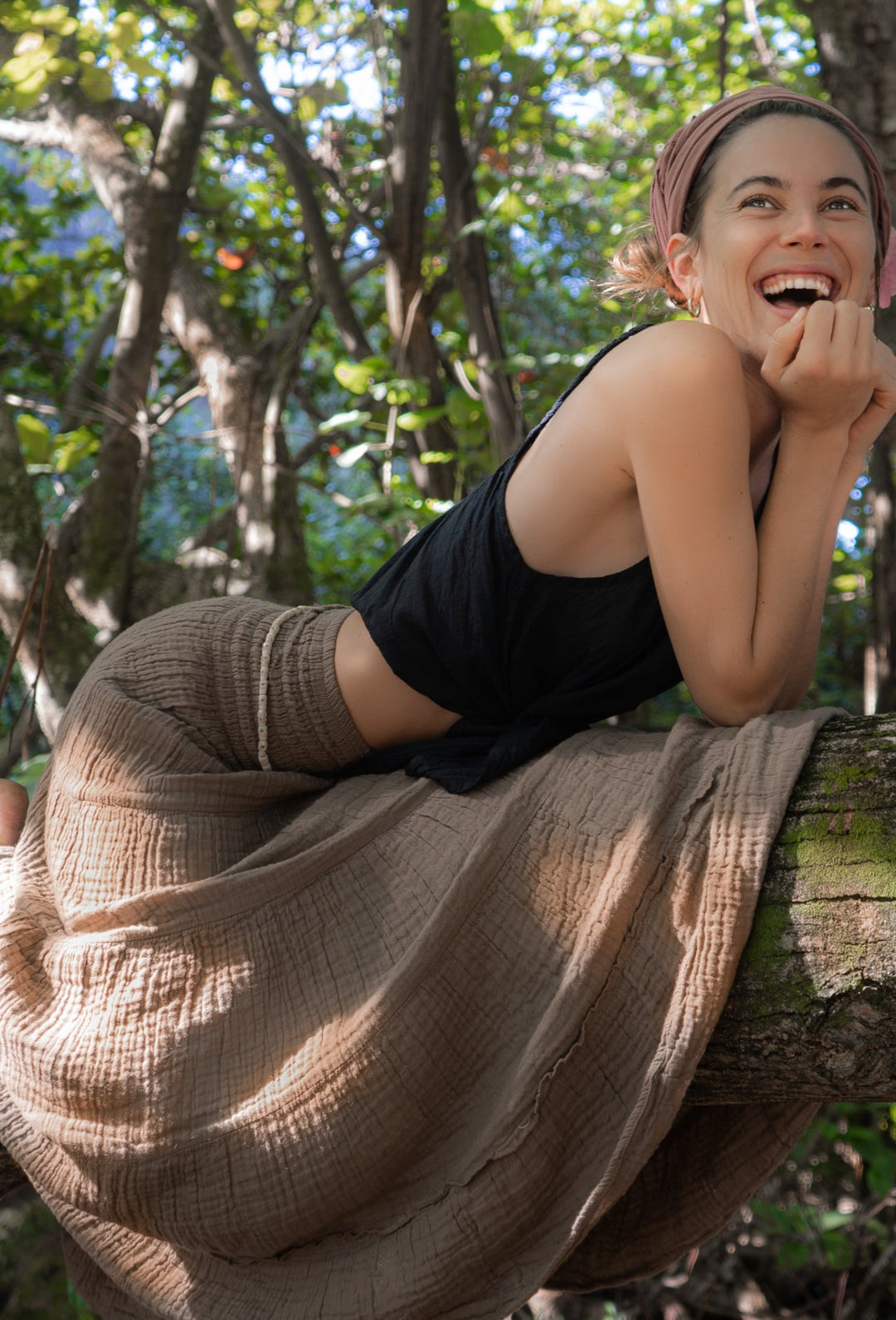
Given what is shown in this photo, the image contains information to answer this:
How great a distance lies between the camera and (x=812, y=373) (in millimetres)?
1550

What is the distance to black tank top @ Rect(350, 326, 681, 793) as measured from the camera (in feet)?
5.47

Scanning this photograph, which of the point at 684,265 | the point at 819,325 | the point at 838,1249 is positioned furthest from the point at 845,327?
the point at 838,1249

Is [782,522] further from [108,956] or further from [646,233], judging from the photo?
[108,956]

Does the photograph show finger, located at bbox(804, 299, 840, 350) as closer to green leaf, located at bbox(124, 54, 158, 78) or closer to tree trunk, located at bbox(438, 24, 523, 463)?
tree trunk, located at bbox(438, 24, 523, 463)

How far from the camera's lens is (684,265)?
1.82m

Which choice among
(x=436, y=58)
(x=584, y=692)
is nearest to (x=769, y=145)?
(x=584, y=692)

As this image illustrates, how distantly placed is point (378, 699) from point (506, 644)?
24 cm

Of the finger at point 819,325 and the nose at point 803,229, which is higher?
the nose at point 803,229

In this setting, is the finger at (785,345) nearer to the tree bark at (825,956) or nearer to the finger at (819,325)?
the finger at (819,325)

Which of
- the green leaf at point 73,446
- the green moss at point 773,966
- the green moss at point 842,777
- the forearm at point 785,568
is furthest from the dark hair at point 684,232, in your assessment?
the green leaf at point 73,446

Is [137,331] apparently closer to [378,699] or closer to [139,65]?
[139,65]

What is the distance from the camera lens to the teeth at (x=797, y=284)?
1.64 meters

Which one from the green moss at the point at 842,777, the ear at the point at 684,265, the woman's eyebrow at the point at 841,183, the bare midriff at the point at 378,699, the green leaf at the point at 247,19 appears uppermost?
the green leaf at the point at 247,19

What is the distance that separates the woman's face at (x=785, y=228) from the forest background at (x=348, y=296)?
16.9 inches
